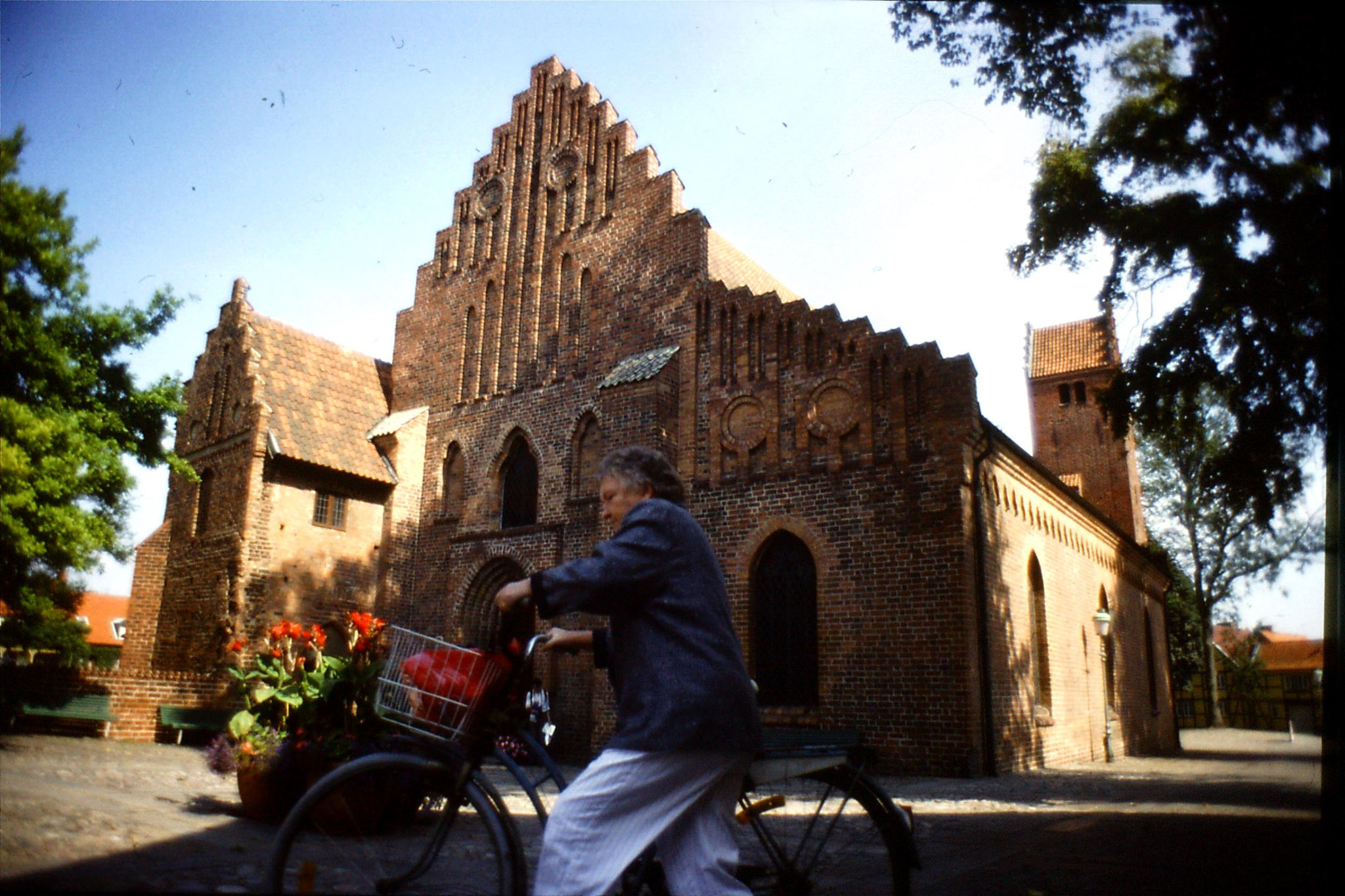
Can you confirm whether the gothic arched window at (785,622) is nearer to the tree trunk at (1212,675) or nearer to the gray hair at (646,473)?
the gray hair at (646,473)

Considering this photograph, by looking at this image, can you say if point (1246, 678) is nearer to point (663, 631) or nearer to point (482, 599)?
point (482, 599)

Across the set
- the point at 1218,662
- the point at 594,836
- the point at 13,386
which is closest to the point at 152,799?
the point at 13,386

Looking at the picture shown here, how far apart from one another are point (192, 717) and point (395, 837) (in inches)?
548

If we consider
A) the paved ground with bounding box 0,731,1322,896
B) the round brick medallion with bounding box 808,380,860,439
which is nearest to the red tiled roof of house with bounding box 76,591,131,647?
the paved ground with bounding box 0,731,1322,896

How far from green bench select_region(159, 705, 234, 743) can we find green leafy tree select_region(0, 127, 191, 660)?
1654 mm

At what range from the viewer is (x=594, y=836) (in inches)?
107

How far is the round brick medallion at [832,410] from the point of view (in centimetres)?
1346

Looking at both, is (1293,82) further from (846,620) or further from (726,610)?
(846,620)

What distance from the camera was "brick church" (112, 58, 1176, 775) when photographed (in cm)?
1262

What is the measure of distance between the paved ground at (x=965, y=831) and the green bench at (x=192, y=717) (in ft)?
7.78

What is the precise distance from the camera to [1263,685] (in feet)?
74.2

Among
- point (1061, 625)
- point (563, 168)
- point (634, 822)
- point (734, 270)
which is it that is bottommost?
point (634, 822)

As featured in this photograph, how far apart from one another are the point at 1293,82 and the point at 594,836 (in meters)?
4.04

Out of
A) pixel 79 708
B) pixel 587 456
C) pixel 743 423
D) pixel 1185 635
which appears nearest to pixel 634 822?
pixel 743 423
